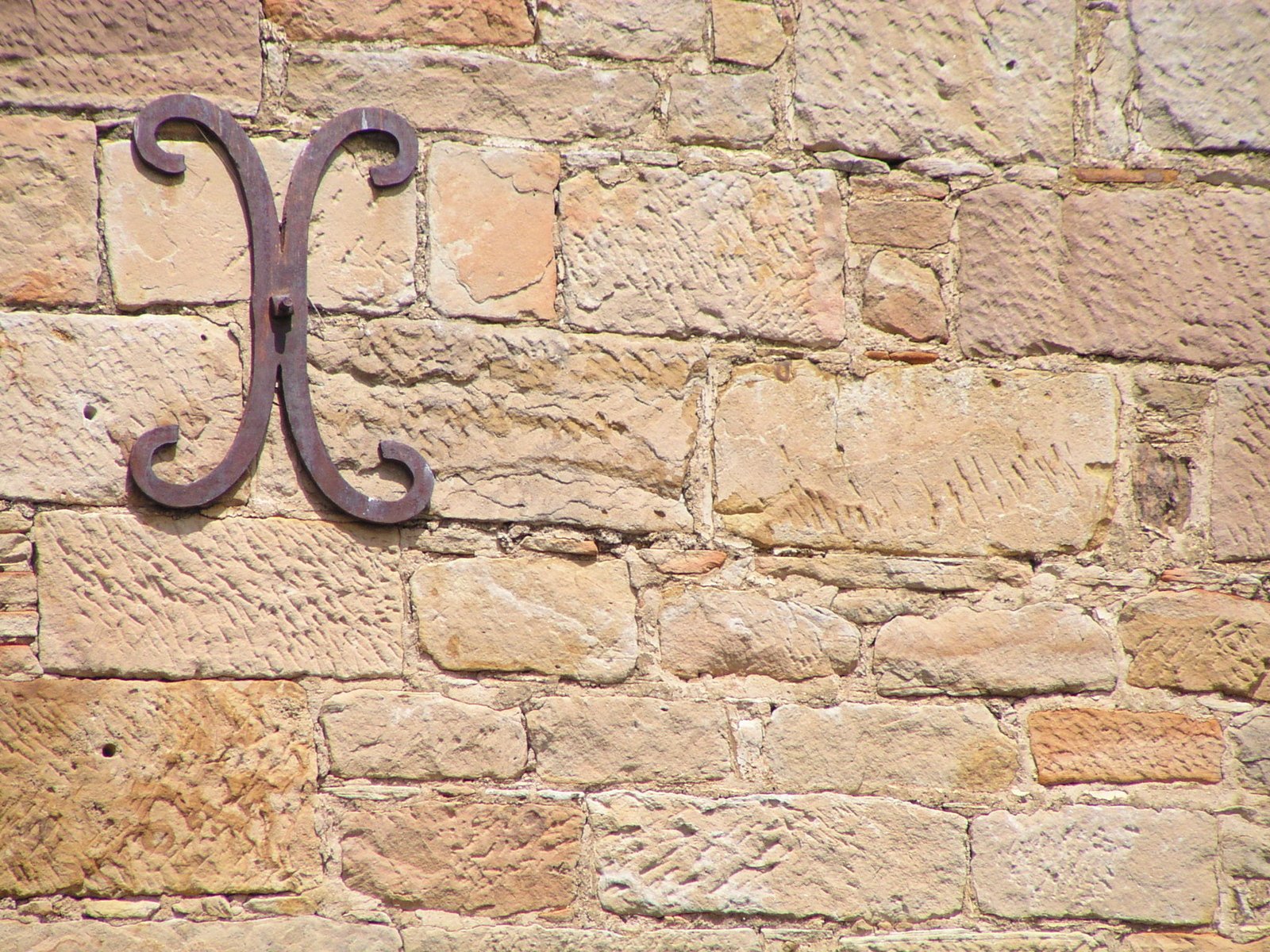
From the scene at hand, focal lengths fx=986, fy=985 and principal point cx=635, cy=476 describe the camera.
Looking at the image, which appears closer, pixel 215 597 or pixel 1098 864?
pixel 215 597

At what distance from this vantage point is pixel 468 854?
148 centimetres

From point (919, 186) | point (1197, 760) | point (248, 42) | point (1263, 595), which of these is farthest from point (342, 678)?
point (1263, 595)

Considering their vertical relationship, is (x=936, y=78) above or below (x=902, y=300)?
above

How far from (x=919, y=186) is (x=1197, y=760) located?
1.03 m

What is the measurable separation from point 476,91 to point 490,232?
0.72 feet

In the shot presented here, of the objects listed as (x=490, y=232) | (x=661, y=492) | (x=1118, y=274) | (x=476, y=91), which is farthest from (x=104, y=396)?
(x=1118, y=274)

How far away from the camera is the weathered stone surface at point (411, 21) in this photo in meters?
1.49

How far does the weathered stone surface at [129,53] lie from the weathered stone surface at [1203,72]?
55.6 inches

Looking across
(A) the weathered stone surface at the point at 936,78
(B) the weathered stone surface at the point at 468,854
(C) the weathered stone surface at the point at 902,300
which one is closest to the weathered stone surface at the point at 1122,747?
(C) the weathered stone surface at the point at 902,300

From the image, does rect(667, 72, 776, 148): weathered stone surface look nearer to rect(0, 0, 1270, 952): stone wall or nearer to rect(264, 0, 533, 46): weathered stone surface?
rect(0, 0, 1270, 952): stone wall

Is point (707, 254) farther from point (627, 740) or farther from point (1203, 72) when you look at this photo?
point (1203, 72)

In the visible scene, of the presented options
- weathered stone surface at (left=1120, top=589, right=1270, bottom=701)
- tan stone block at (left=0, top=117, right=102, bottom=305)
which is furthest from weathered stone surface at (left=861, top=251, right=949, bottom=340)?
tan stone block at (left=0, top=117, right=102, bottom=305)

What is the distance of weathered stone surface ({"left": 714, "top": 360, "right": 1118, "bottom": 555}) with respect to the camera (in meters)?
1.56

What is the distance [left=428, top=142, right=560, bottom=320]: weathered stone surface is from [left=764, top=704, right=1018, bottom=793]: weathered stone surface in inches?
30.0
